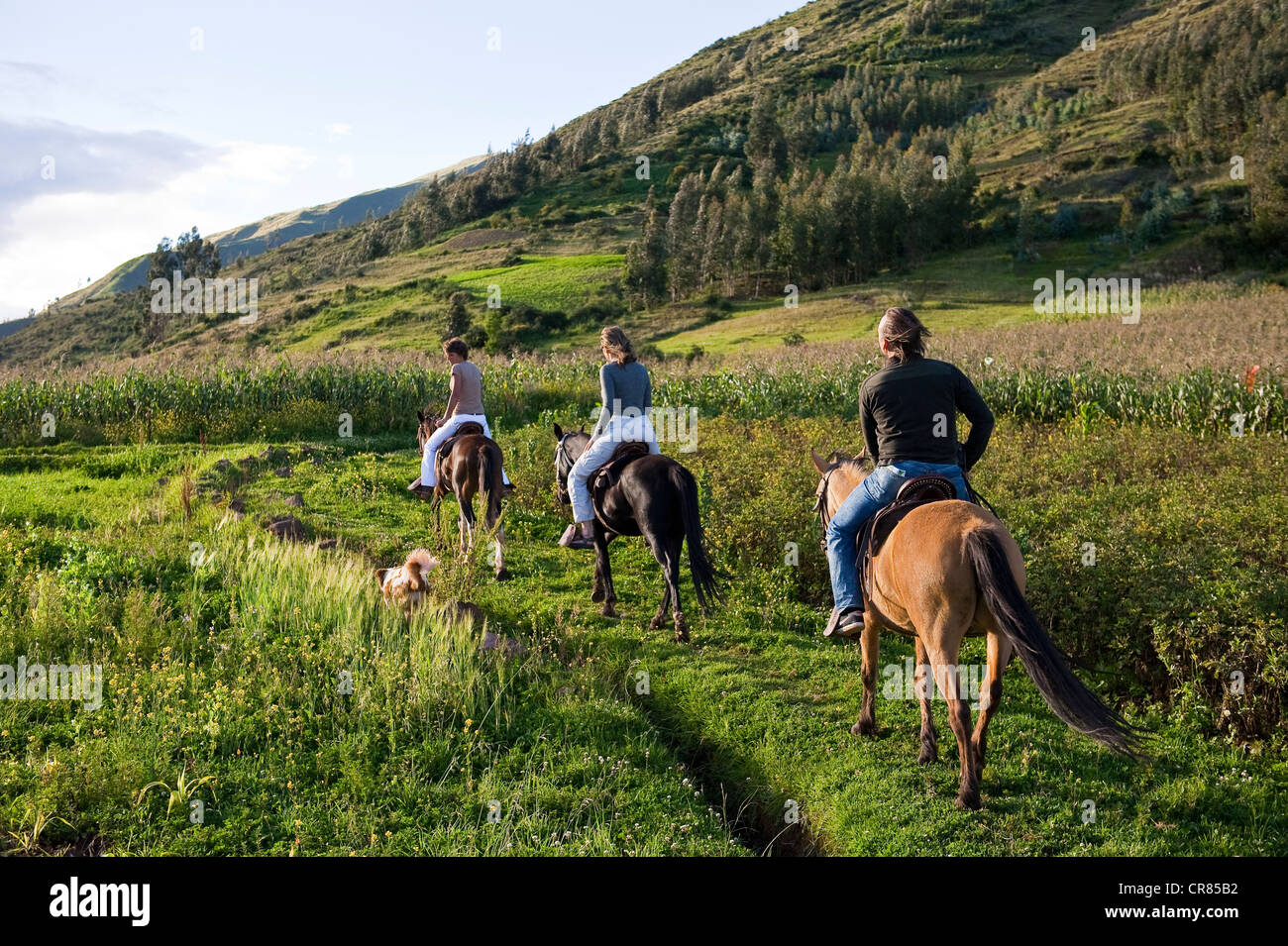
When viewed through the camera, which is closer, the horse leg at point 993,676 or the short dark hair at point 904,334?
the horse leg at point 993,676

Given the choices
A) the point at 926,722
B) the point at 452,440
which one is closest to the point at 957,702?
the point at 926,722

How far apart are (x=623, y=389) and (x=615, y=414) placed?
321mm

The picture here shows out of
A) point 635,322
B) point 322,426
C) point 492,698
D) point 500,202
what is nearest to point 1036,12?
point 500,202

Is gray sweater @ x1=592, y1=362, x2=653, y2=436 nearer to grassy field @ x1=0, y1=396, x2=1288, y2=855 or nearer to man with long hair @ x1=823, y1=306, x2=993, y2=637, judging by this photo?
grassy field @ x1=0, y1=396, x2=1288, y2=855

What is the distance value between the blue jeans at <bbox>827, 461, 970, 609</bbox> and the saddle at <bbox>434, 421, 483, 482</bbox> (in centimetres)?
637

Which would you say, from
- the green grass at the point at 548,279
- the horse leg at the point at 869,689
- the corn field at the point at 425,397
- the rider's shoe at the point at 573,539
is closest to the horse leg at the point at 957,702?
the horse leg at the point at 869,689

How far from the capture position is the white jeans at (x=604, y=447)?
31.2ft

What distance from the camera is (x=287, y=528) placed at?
37.0ft

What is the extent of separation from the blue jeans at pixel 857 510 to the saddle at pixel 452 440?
20.9ft

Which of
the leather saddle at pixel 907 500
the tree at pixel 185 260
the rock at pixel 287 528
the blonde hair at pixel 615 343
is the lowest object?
the rock at pixel 287 528

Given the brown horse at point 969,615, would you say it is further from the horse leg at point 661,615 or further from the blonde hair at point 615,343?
the blonde hair at point 615,343

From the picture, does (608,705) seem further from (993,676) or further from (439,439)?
(439,439)

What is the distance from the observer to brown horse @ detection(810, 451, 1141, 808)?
495 cm

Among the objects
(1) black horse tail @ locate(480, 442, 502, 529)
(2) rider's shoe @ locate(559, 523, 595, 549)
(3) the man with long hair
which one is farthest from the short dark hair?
(1) black horse tail @ locate(480, 442, 502, 529)
